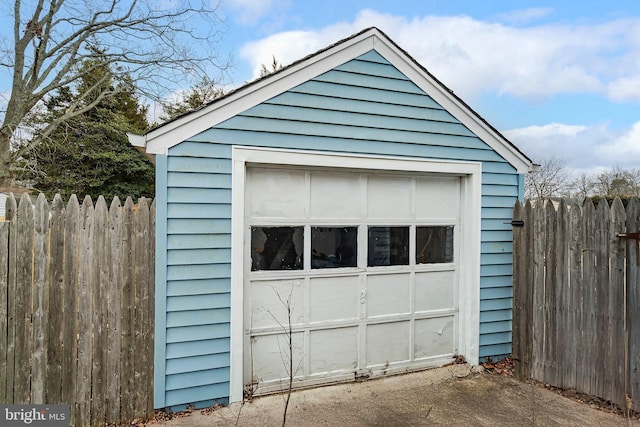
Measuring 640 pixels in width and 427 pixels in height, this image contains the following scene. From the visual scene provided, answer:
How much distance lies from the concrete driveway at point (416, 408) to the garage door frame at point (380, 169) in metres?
0.36

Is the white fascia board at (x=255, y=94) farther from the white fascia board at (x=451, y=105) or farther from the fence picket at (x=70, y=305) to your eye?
the fence picket at (x=70, y=305)

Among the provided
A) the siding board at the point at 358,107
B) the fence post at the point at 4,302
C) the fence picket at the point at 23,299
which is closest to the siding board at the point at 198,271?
the fence picket at the point at 23,299

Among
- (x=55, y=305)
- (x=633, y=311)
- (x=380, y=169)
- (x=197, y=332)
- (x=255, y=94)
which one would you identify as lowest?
(x=197, y=332)

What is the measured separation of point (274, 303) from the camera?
12.7 feet

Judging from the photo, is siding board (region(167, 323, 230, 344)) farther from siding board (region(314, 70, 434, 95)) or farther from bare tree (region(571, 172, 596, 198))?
bare tree (region(571, 172, 596, 198))

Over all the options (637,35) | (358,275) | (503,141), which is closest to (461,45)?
(637,35)

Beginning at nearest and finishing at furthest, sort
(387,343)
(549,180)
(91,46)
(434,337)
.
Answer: (387,343) < (434,337) < (91,46) < (549,180)

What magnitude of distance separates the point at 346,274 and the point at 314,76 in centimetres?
209

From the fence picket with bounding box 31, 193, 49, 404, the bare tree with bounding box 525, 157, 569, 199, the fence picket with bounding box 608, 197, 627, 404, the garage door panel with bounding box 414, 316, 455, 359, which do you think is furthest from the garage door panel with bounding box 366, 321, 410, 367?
the bare tree with bounding box 525, 157, 569, 199

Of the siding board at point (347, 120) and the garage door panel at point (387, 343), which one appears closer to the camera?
the siding board at point (347, 120)

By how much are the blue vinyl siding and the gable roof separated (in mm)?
64

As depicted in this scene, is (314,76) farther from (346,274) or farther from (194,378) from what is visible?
(194,378)

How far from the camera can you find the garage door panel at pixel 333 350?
13.1 ft

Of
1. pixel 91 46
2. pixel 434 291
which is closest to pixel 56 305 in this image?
pixel 434 291
